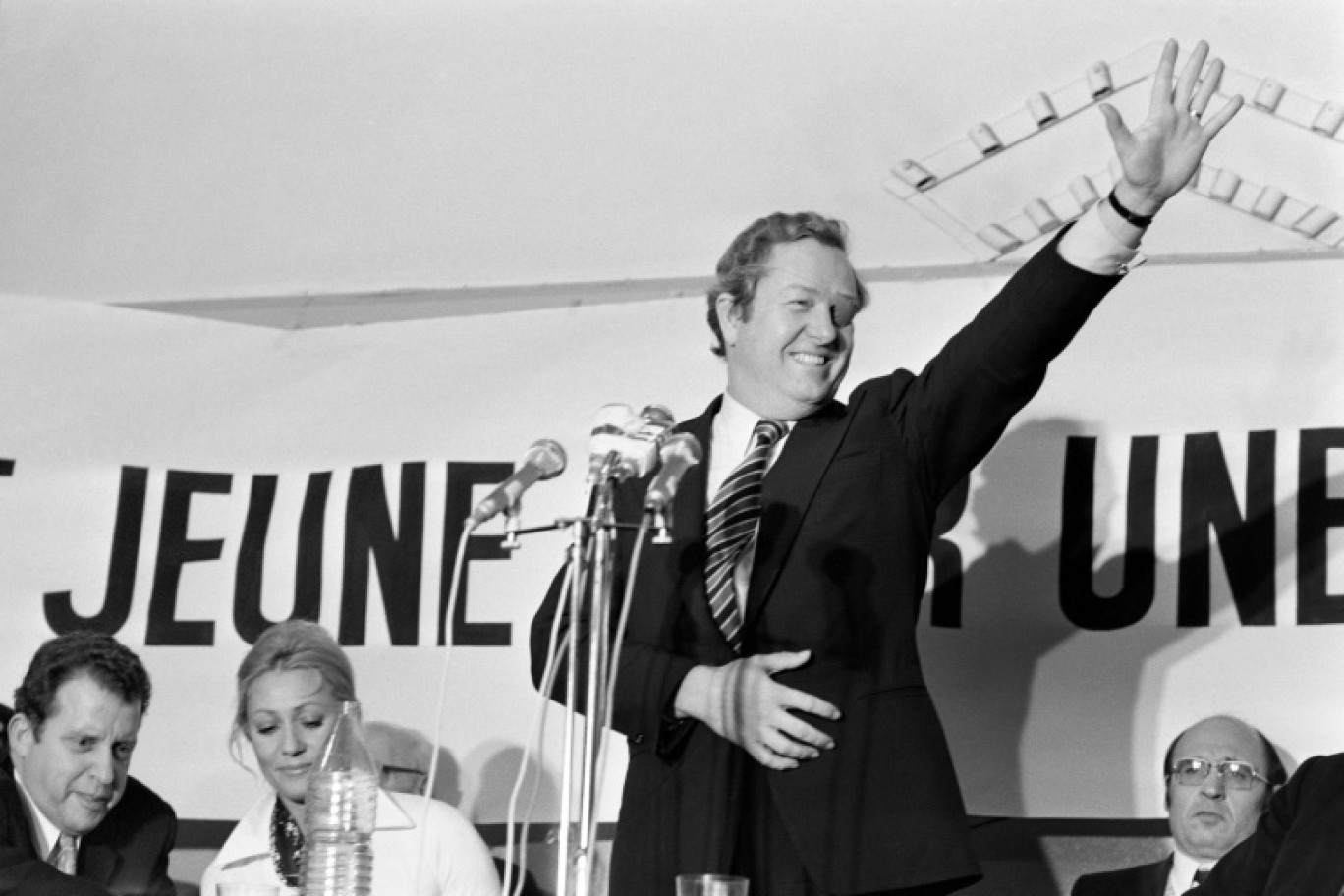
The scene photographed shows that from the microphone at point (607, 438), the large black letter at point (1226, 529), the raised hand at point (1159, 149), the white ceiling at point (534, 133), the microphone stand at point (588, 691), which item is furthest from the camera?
the white ceiling at point (534, 133)

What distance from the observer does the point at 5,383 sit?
12.8 feet

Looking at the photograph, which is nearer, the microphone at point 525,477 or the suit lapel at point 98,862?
the microphone at point 525,477

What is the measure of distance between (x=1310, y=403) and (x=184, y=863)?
222cm

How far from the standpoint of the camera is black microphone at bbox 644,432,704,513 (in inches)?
65.1

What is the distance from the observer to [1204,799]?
3.22 m

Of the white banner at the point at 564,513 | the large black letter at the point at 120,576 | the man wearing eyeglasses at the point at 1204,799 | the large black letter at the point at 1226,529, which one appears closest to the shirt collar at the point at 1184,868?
the man wearing eyeglasses at the point at 1204,799

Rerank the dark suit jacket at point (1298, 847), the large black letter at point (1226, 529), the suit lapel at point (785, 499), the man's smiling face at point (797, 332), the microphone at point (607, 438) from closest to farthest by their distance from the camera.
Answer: the microphone at point (607, 438)
the dark suit jacket at point (1298, 847)
the suit lapel at point (785, 499)
the man's smiling face at point (797, 332)
the large black letter at point (1226, 529)

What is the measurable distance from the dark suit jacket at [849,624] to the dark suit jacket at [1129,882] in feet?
3.52

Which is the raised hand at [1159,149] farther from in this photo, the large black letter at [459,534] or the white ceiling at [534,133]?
the large black letter at [459,534]

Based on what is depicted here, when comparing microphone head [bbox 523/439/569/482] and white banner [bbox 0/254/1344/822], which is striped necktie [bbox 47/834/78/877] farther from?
microphone head [bbox 523/439/569/482]

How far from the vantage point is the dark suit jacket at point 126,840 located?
307cm

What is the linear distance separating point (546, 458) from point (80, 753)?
1728mm

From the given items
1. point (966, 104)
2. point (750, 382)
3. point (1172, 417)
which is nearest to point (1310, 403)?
point (1172, 417)

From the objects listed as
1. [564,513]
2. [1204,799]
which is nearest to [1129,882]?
[1204,799]
